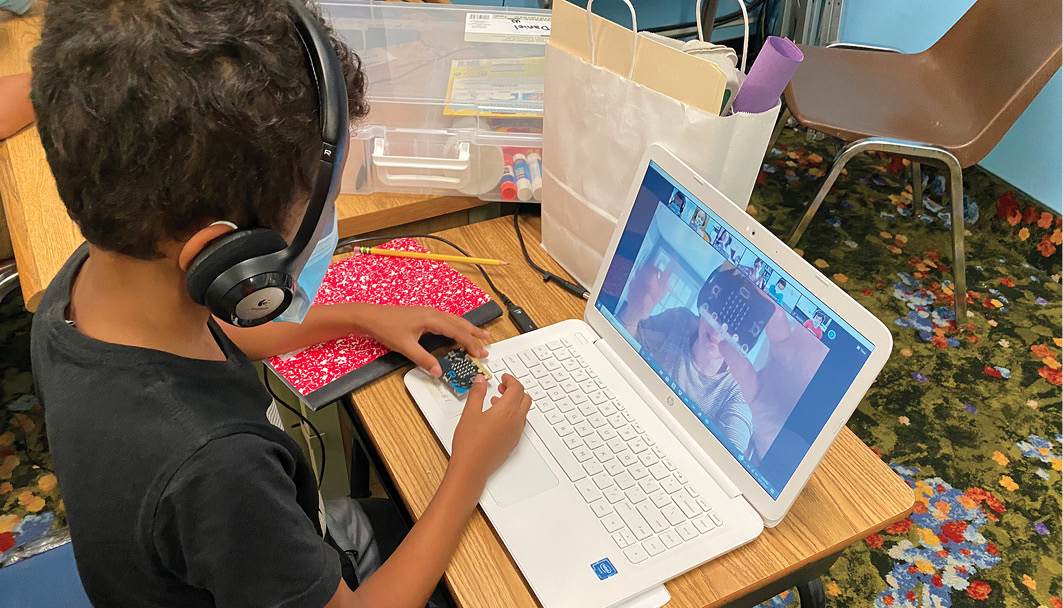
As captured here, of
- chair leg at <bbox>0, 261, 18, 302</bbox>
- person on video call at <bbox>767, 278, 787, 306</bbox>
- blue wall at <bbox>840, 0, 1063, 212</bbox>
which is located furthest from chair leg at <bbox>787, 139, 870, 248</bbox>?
chair leg at <bbox>0, 261, 18, 302</bbox>

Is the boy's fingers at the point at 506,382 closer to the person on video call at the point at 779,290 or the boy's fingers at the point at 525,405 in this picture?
the boy's fingers at the point at 525,405

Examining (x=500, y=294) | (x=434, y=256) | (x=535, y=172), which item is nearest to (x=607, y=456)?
(x=500, y=294)

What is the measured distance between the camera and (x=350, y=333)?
98cm

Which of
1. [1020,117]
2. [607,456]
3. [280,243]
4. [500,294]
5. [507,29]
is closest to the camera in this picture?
[280,243]

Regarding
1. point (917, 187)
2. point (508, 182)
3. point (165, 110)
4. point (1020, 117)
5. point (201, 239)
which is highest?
point (165, 110)

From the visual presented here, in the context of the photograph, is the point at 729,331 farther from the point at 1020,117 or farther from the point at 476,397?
the point at 1020,117

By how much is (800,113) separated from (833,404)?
1443 millimetres

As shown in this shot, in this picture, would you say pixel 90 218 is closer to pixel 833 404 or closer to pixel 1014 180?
pixel 833 404

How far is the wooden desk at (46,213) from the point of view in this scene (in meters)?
1.07

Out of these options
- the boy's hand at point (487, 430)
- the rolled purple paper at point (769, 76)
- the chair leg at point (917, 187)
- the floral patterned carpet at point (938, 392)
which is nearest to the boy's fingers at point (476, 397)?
the boy's hand at point (487, 430)

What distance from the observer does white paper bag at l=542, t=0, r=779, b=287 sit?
0.87 metres

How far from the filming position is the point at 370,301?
3.47 feet

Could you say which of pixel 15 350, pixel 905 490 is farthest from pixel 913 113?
pixel 15 350

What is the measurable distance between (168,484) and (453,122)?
0.83 meters
